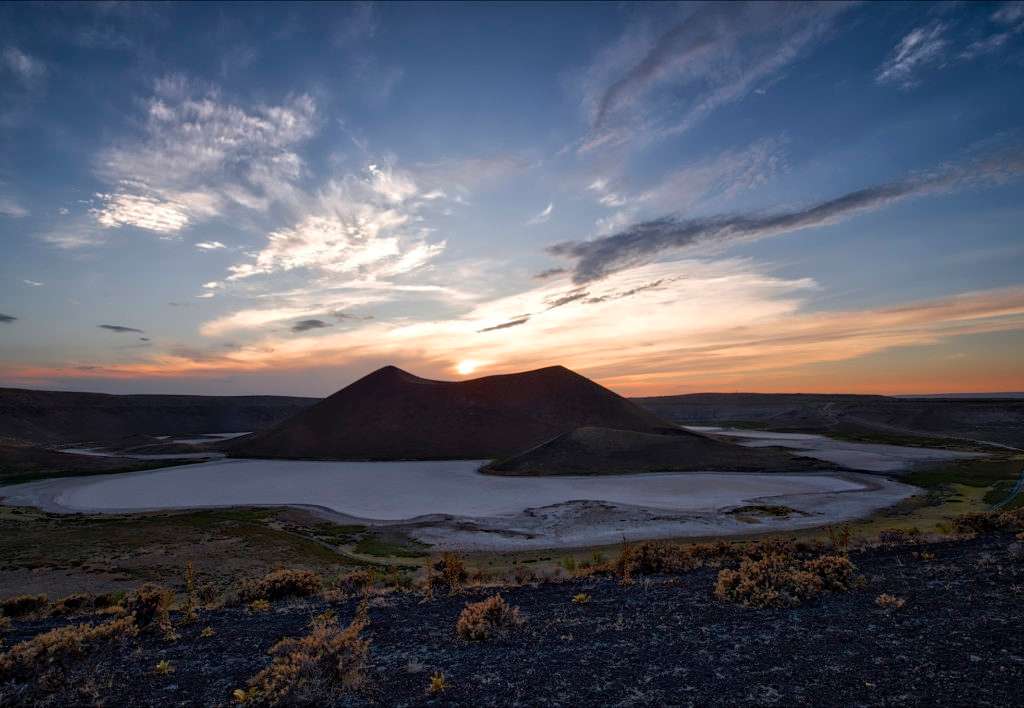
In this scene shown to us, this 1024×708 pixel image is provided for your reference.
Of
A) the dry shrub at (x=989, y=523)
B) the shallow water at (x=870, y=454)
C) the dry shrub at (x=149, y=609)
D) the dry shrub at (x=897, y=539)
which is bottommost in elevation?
the shallow water at (x=870, y=454)

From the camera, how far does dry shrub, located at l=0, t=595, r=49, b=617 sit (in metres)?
16.5

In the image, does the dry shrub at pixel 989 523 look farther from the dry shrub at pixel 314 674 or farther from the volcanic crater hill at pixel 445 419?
the volcanic crater hill at pixel 445 419

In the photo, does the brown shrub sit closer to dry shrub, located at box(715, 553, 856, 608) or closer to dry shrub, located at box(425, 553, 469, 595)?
dry shrub, located at box(715, 553, 856, 608)

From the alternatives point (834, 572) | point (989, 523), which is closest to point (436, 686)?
point (834, 572)

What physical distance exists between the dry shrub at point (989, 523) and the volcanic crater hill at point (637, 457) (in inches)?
1791

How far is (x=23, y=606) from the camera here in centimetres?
1655

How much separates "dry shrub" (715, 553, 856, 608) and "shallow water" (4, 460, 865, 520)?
30.1 m

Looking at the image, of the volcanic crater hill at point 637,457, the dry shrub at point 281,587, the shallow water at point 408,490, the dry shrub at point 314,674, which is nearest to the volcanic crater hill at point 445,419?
the volcanic crater hill at point 637,457

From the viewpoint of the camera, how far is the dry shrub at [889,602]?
39.6 ft

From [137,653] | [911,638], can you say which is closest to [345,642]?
[137,653]

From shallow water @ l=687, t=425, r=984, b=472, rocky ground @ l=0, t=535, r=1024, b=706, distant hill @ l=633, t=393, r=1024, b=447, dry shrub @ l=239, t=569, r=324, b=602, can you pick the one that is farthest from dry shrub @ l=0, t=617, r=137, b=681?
distant hill @ l=633, t=393, r=1024, b=447

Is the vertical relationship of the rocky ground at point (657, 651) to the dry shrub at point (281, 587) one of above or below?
above

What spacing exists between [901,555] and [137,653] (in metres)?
21.5

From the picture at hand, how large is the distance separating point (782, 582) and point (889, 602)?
2355mm
